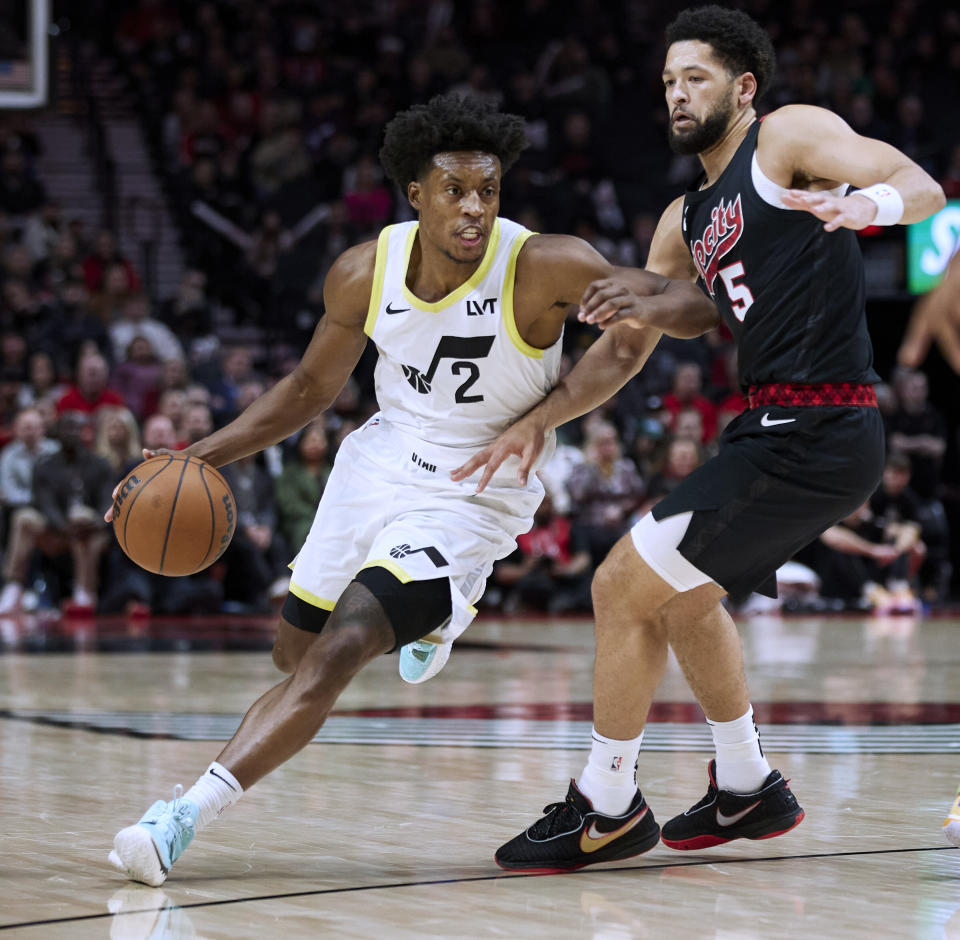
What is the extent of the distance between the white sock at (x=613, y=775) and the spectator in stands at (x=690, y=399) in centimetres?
937

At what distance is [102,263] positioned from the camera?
14.7 m

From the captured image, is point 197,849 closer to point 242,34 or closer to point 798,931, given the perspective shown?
point 798,931

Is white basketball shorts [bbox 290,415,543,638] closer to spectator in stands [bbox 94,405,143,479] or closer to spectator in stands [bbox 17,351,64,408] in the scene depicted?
spectator in stands [bbox 94,405,143,479]

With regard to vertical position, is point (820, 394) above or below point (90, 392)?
above

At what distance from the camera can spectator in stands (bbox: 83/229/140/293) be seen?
1448 centimetres

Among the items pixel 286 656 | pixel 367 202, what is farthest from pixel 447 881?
pixel 367 202

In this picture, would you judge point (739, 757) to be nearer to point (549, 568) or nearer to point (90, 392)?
point (549, 568)

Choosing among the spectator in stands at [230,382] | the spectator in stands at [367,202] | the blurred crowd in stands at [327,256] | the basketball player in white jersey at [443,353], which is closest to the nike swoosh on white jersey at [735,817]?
the basketball player in white jersey at [443,353]

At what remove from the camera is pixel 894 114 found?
16312 mm

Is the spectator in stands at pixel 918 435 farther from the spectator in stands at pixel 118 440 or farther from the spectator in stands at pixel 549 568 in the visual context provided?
the spectator in stands at pixel 118 440

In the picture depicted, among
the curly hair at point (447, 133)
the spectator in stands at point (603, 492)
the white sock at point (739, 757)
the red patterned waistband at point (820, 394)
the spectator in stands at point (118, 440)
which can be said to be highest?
the curly hair at point (447, 133)

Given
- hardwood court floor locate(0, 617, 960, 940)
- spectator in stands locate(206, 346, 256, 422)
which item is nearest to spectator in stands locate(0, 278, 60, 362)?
spectator in stands locate(206, 346, 256, 422)

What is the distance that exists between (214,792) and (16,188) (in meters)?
12.7

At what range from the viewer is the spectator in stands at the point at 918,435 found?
13.8 m
